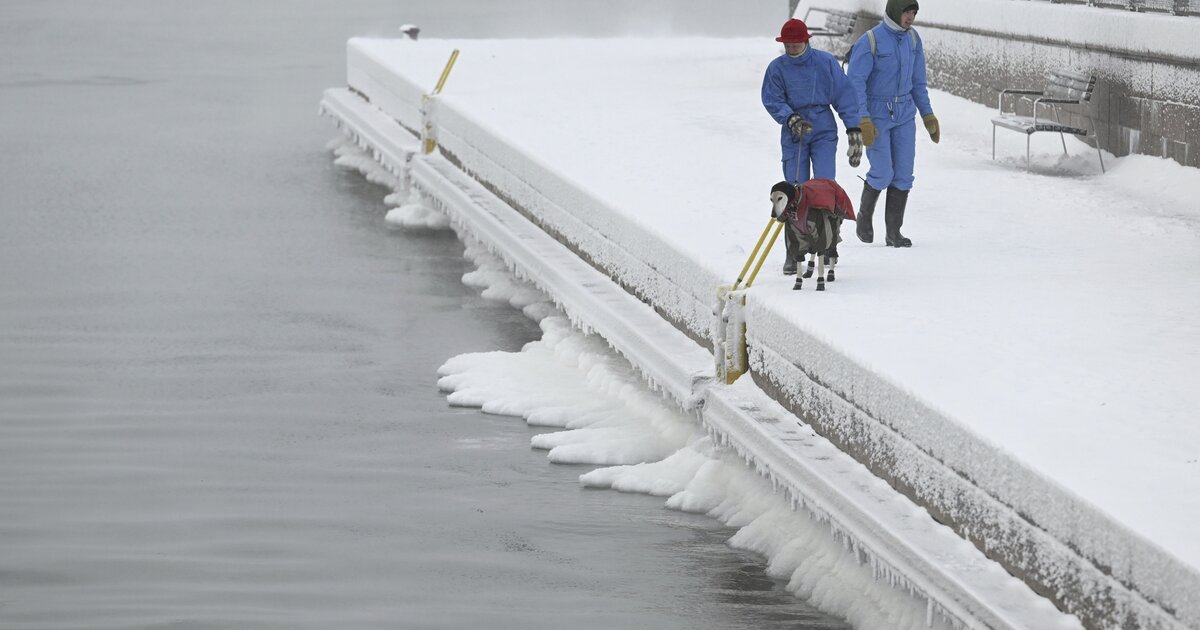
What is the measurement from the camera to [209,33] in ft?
140

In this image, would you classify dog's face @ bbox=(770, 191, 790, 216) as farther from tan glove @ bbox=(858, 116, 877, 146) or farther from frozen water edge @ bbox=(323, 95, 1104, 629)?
tan glove @ bbox=(858, 116, 877, 146)

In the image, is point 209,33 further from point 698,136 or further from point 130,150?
point 698,136

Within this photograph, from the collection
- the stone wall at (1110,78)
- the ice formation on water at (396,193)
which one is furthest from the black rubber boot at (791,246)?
the ice formation on water at (396,193)

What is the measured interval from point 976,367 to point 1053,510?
180cm

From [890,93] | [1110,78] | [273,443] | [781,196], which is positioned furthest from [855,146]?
[1110,78]

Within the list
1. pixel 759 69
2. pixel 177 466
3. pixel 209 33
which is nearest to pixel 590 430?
pixel 177 466

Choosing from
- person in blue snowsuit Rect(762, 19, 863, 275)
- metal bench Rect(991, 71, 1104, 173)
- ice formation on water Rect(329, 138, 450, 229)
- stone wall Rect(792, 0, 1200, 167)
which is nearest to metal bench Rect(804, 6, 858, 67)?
stone wall Rect(792, 0, 1200, 167)

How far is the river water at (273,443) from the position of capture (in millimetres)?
8547

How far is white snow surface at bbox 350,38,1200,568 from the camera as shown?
7480 millimetres

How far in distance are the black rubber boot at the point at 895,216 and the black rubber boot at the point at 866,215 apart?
0.09m

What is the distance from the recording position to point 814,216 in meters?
10.1

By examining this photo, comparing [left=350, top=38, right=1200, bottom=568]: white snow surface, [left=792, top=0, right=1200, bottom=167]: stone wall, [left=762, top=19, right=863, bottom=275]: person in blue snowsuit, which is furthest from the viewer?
[left=792, top=0, right=1200, bottom=167]: stone wall

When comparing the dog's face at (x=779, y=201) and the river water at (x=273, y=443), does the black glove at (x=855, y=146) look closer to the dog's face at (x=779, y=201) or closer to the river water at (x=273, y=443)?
the dog's face at (x=779, y=201)

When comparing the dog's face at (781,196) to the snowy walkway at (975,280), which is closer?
the snowy walkway at (975,280)
